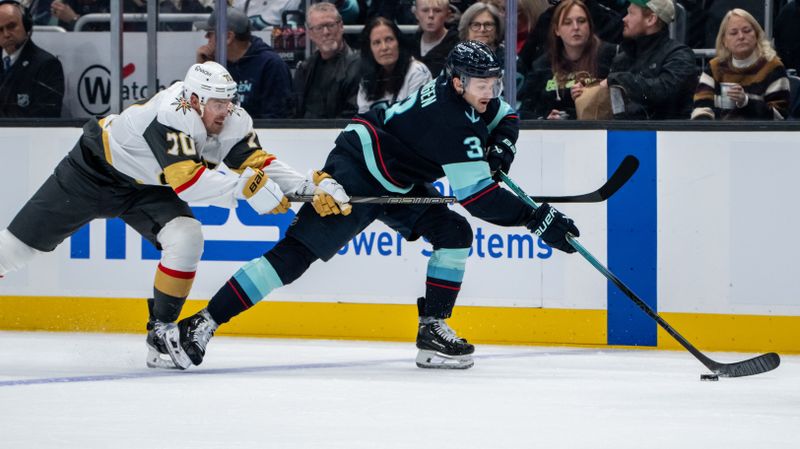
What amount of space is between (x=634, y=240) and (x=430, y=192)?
3.39 ft

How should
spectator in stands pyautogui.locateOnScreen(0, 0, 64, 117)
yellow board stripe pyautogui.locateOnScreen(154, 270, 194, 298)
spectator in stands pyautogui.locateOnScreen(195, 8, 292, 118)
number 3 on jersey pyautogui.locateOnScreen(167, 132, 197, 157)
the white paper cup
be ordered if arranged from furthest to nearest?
spectator in stands pyautogui.locateOnScreen(0, 0, 64, 117)
spectator in stands pyautogui.locateOnScreen(195, 8, 292, 118)
the white paper cup
yellow board stripe pyautogui.locateOnScreen(154, 270, 194, 298)
number 3 on jersey pyautogui.locateOnScreen(167, 132, 197, 157)

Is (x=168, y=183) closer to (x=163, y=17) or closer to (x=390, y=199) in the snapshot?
(x=390, y=199)

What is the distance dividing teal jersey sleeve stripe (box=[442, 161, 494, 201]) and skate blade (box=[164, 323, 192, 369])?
3.40 feet

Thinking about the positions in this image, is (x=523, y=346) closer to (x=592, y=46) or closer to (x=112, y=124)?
(x=592, y=46)

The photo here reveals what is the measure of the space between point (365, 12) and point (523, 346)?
1.49m

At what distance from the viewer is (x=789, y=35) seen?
5.19 metres

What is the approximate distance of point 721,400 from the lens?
13.0 feet

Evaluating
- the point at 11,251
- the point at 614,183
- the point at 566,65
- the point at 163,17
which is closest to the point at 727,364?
the point at 614,183

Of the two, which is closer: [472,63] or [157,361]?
[472,63]

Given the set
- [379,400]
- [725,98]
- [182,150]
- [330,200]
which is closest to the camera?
[379,400]

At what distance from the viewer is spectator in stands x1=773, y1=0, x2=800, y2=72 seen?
5184mm

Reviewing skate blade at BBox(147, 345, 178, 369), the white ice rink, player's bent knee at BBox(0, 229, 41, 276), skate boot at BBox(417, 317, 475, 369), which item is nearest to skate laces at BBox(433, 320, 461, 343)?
skate boot at BBox(417, 317, 475, 369)

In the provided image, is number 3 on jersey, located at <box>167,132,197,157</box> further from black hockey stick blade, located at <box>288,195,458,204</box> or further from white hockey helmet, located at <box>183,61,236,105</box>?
black hockey stick blade, located at <box>288,195,458,204</box>

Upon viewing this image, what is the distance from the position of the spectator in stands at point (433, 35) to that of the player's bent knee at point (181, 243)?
143 cm
